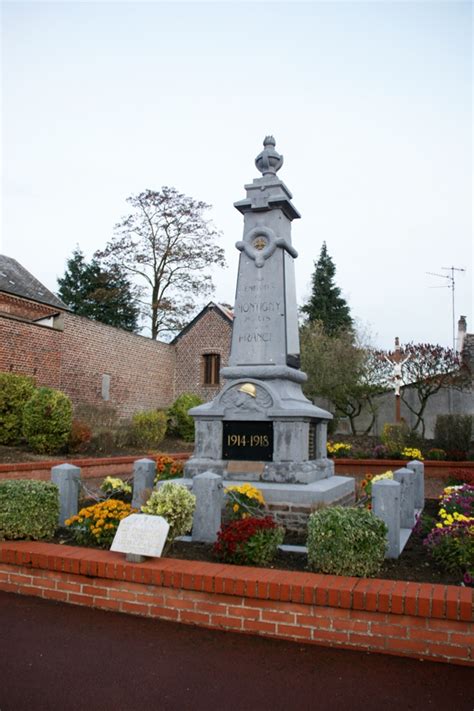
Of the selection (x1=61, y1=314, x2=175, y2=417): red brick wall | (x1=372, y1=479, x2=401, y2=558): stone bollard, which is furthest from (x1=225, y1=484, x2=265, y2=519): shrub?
(x1=61, y1=314, x2=175, y2=417): red brick wall

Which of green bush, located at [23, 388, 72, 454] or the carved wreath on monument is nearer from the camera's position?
the carved wreath on monument

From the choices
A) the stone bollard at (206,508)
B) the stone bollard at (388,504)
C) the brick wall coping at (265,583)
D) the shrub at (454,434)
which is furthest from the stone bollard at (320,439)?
the shrub at (454,434)

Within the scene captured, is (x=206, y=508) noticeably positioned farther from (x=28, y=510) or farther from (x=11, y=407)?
(x=11, y=407)

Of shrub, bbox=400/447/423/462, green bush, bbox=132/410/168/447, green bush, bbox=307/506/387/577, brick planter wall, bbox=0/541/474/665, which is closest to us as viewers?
brick planter wall, bbox=0/541/474/665

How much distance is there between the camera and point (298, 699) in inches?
128

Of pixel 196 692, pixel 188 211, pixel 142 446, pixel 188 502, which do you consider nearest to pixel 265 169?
pixel 188 502

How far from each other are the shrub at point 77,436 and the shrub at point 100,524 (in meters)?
7.76

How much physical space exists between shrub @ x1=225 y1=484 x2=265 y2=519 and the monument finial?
16.1 ft

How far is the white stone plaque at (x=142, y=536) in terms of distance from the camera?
4711 mm

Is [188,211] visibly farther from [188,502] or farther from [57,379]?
[188,502]

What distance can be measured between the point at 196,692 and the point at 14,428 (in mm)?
10983

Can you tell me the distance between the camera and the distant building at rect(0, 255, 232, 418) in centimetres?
1809

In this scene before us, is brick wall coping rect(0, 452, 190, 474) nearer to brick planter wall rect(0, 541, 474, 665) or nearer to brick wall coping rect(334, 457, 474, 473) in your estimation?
brick wall coping rect(334, 457, 474, 473)

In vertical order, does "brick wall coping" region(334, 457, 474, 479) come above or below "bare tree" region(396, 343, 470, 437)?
below
